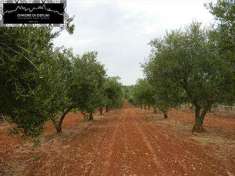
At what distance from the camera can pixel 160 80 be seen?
3409 cm

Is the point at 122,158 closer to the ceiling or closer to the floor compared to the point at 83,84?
closer to the floor

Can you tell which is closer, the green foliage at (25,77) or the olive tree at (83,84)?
the green foliage at (25,77)

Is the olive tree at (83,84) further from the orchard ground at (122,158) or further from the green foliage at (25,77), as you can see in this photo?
the green foliage at (25,77)

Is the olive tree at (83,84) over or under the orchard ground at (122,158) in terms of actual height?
over

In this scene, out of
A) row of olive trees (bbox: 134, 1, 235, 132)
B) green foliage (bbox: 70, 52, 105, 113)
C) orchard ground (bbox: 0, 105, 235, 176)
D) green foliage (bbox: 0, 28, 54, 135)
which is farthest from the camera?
green foliage (bbox: 70, 52, 105, 113)

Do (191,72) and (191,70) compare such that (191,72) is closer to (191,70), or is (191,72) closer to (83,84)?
(191,70)

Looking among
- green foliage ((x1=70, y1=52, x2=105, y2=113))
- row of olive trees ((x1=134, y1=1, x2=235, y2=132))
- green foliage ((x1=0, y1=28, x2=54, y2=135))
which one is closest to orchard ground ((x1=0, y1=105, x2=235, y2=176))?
green foliage ((x1=0, y1=28, x2=54, y2=135))

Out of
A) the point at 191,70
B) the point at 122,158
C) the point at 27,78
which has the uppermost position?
the point at 191,70

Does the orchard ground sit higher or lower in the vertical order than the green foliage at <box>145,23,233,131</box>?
lower

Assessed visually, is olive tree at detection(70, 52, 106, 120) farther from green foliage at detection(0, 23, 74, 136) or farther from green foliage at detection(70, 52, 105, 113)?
green foliage at detection(0, 23, 74, 136)

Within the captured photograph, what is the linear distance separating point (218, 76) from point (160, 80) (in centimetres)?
587

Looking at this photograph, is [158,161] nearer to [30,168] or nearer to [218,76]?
[30,168]

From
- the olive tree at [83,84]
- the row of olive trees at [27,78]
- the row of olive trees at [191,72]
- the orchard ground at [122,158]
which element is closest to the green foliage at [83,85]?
Answer: the olive tree at [83,84]

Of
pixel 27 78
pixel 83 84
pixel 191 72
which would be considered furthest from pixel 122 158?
pixel 83 84
